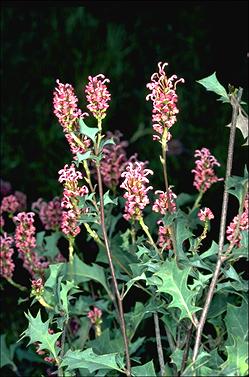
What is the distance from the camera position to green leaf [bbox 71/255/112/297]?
213 cm

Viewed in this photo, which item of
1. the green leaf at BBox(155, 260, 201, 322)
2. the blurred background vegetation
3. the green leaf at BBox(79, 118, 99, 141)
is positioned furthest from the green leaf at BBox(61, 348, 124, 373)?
the blurred background vegetation

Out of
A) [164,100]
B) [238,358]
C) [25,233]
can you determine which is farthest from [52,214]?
[238,358]

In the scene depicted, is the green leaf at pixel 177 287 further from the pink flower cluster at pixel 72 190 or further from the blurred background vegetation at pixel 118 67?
the blurred background vegetation at pixel 118 67

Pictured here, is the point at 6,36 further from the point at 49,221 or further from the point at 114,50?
the point at 49,221

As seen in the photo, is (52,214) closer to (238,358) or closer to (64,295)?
(64,295)

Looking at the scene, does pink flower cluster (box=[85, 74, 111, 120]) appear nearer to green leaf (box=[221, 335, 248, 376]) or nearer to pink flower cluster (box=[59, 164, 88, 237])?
pink flower cluster (box=[59, 164, 88, 237])

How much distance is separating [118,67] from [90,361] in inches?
117

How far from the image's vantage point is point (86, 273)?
2156 mm

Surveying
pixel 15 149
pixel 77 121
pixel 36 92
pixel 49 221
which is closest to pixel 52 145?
pixel 15 149

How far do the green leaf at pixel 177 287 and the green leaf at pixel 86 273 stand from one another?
2.18 feet

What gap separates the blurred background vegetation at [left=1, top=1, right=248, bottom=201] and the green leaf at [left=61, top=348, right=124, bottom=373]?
1.92 meters

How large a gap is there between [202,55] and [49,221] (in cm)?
251

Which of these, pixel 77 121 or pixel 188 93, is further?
pixel 188 93

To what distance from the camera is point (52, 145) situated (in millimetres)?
3977
